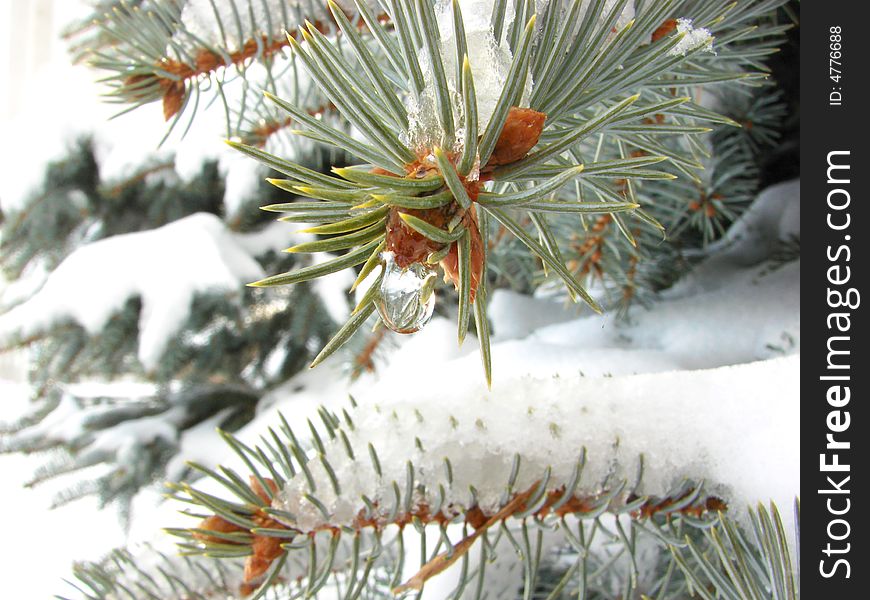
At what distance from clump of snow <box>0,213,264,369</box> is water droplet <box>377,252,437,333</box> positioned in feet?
1.45

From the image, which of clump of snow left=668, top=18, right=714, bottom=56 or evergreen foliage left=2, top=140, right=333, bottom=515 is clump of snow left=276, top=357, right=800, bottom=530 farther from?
evergreen foliage left=2, top=140, right=333, bottom=515

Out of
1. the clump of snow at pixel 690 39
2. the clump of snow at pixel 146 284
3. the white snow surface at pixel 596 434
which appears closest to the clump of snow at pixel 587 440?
the white snow surface at pixel 596 434

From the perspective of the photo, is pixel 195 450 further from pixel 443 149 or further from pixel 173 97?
pixel 443 149

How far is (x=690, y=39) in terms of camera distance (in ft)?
0.58

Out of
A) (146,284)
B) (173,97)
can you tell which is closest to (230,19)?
(173,97)

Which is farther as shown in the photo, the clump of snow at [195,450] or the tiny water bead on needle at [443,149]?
the clump of snow at [195,450]

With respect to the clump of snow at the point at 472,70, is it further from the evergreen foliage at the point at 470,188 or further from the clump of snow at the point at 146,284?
the clump of snow at the point at 146,284

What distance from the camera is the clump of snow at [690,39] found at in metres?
0.17

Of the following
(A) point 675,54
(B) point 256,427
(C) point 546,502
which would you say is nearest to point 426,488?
(C) point 546,502

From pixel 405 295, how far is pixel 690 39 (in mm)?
119

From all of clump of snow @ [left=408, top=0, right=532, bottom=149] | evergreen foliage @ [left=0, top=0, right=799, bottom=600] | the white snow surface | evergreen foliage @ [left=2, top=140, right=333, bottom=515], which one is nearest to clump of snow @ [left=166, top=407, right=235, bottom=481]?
evergreen foliage @ [left=2, top=140, right=333, bottom=515]

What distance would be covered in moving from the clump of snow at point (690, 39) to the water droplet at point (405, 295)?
10 cm

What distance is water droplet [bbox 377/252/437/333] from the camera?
12 centimetres

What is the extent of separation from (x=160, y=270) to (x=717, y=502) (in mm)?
480
